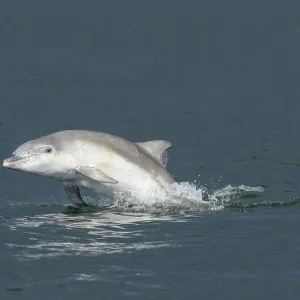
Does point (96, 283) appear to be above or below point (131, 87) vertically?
below

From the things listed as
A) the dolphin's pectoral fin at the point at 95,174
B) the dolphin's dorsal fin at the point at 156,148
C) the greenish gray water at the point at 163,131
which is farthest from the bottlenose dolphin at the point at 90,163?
the greenish gray water at the point at 163,131

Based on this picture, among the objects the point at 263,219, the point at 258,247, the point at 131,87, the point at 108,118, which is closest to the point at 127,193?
the point at 263,219

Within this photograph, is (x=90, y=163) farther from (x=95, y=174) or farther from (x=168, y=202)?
(x=168, y=202)

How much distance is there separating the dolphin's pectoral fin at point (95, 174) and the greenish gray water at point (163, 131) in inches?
30.7

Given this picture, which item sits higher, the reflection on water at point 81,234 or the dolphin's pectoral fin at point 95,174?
the dolphin's pectoral fin at point 95,174

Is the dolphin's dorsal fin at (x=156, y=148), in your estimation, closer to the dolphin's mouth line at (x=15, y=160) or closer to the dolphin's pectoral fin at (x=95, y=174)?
the dolphin's pectoral fin at (x=95, y=174)

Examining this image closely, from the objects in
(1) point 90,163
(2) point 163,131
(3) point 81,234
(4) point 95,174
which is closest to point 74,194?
(1) point 90,163

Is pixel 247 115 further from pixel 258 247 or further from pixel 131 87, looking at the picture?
pixel 258 247

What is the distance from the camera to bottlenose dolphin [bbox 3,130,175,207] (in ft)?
84.9

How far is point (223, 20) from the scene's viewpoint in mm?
51125

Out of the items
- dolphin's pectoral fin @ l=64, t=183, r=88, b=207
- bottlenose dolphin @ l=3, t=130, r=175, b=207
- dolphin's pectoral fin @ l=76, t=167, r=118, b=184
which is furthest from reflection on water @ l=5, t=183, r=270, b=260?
dolphin's pectoral fin @ l=76, t=167, r=118, b=184

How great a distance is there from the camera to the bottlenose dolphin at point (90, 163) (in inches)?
1019

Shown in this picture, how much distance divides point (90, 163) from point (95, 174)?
37 centimetres

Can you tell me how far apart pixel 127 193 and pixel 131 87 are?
53.1 feet
